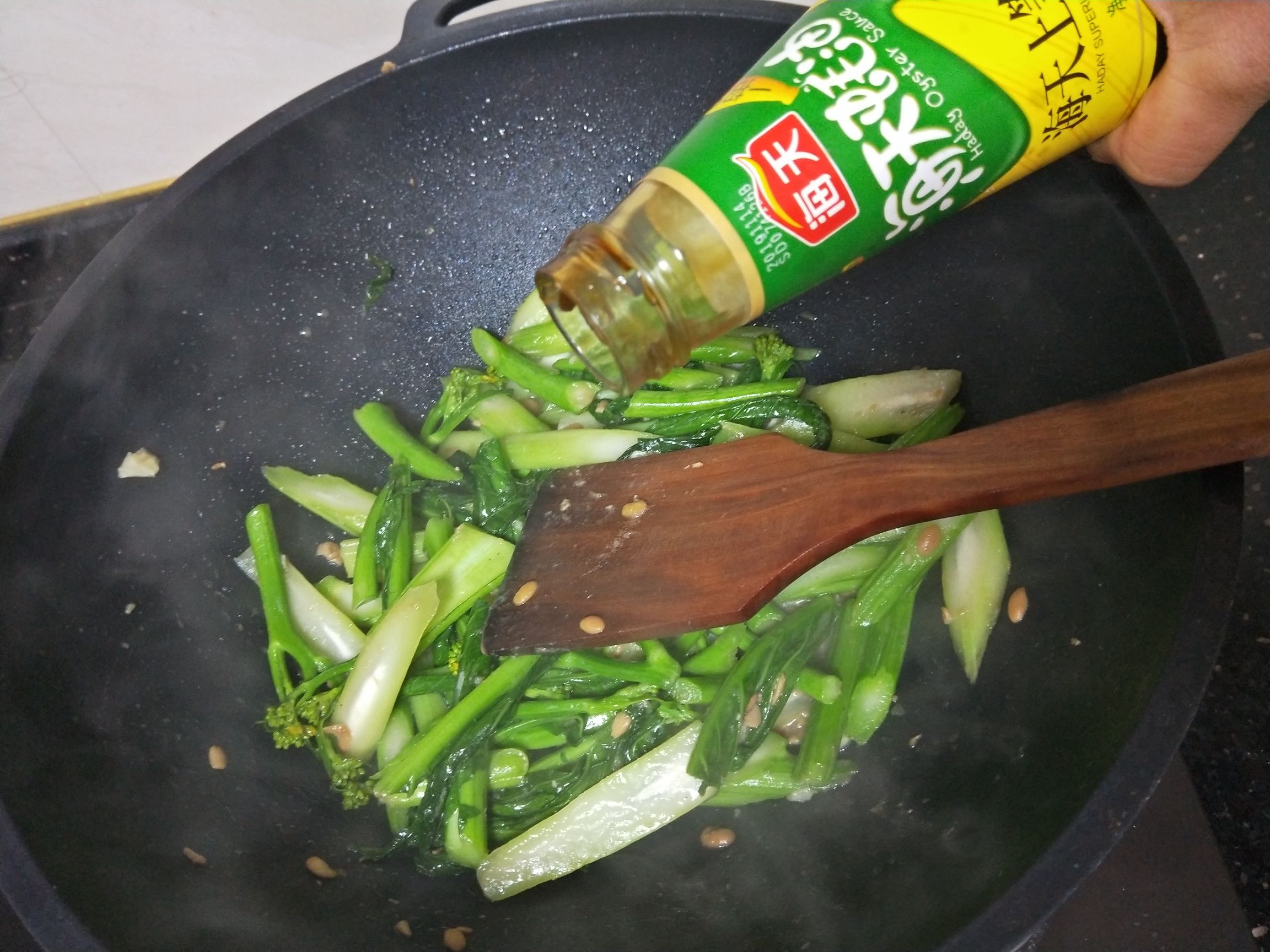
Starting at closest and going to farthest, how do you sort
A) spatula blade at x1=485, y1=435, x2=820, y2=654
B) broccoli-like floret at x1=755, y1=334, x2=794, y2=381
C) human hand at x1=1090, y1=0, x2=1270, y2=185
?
human hand at x1=1090, y1=0, x2=1270, y2=185 → spatula blade at x1=485, y1=435, x2=820, y2=654 → broccoli-like floret at x1=755, y1=334, x2=794, y2=381

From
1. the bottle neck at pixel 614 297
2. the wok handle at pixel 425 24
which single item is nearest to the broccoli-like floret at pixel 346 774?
the bottle neck at pixel 614 297

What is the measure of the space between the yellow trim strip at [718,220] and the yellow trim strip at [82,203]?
135 centimetres

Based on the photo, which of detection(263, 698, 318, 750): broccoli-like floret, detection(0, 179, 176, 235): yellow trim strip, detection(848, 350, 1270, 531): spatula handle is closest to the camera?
detection(848, 350, 1270, 531): spatula handle

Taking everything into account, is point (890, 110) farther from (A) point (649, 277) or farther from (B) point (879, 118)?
(A) point (649, 277)

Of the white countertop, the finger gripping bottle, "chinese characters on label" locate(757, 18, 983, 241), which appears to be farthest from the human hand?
the white countertop

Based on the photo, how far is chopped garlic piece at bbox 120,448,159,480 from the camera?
1275 mm

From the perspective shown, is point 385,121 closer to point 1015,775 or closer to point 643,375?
point 643,375

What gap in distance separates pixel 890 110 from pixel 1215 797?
103 cm

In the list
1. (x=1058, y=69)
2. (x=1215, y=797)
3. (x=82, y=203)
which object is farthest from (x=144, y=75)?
(x=1215, y=797)

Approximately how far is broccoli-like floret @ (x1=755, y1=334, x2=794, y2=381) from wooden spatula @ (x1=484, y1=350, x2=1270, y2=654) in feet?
0.82

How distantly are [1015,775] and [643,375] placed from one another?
65cm

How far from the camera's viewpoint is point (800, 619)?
125 cm

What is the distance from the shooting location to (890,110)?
0.93 m

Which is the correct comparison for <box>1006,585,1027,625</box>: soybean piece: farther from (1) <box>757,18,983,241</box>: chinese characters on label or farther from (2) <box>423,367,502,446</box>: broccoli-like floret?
(2) <box>423,367,502,446</box>: broccoli-like floret
